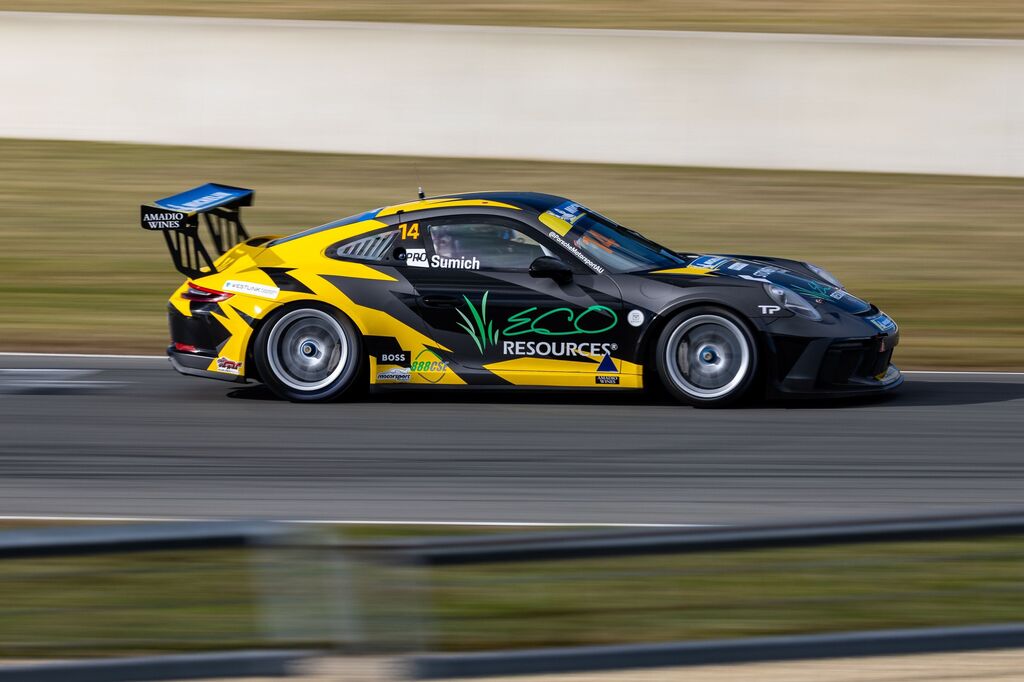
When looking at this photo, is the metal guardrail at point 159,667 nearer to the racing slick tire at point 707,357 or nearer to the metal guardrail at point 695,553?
the metal guardrail at point 695,553

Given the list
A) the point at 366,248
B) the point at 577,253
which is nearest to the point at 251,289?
the point at 366,248

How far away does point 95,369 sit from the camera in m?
10.4

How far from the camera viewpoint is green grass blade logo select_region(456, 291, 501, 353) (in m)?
8.95

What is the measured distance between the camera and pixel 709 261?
9438mm

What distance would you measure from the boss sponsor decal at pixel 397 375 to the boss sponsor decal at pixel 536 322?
47 centimetres

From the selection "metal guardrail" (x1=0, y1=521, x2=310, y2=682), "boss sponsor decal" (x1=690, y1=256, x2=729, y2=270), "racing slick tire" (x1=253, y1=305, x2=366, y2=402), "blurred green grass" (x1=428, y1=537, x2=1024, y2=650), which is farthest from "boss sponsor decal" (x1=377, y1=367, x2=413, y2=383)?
"metal guardrail" (x1=0, y1=521, x2=310, y2=682)

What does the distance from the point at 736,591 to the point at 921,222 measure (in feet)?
39.4

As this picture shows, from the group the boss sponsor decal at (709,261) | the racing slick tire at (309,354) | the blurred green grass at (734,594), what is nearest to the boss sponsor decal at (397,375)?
the racing slick tire at (309,354)

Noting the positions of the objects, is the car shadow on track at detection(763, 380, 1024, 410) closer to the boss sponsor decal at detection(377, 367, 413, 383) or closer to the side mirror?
the side mirror

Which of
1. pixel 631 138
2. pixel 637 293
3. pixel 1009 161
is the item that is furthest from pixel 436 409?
pixel 1009 161

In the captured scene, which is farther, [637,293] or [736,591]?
[637,293]

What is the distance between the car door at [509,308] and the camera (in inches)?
349

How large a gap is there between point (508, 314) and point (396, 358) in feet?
2.55

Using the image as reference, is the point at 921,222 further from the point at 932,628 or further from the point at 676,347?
the point at 932,628
